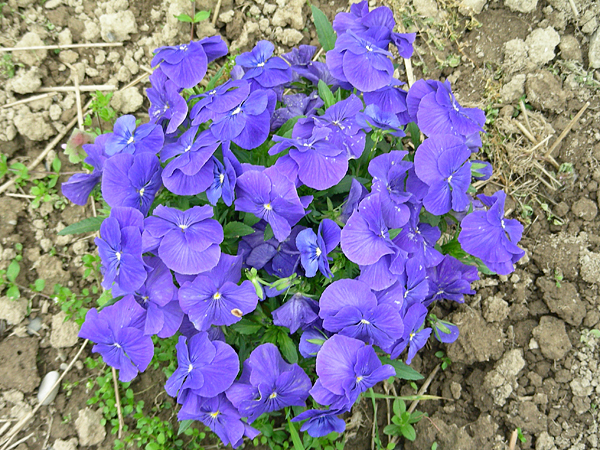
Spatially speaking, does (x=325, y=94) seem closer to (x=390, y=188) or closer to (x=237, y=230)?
(x=390, y=188)

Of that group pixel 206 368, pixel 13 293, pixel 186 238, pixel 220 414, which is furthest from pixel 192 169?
pixel 13 293

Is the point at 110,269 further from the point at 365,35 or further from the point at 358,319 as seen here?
the point at 365,35

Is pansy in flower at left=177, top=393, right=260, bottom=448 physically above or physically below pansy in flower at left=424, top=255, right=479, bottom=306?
below

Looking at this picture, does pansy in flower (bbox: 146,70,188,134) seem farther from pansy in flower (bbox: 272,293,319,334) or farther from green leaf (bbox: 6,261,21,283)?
green leaf (bbox: 6,261,21,283)

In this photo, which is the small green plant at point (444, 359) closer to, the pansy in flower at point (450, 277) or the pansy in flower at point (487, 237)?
the pansy in flower at point (450, 277)

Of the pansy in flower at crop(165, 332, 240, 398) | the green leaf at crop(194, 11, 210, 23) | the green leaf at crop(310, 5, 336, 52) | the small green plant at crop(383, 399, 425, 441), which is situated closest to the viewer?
the pansy in flower at crop(165, 332, 240, 398)

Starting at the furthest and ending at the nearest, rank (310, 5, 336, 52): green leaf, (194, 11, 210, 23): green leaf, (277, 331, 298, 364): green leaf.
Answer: (194, 11, 210, 23): green leaf
(310, 5, 336, 52): green leaf
(277, 331, 298, 364): green leaf

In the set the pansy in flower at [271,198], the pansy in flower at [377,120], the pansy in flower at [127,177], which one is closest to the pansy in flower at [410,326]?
the pansy in flower at [271,198]

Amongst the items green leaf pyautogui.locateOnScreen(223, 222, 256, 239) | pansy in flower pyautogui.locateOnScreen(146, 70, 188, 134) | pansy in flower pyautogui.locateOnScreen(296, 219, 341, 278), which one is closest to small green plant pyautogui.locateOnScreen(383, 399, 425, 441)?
pansy in flower pyautogui.locateOnScreen(296, 219, 341, 278)
